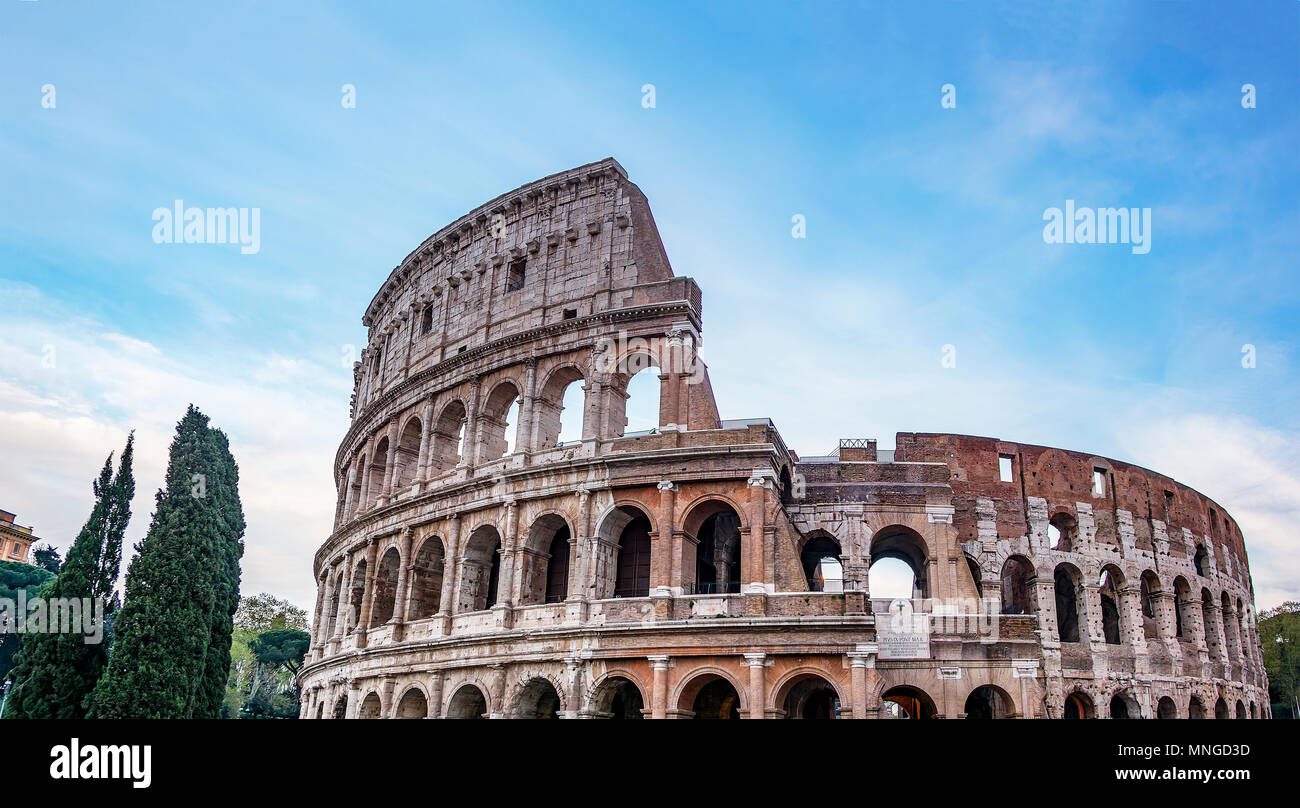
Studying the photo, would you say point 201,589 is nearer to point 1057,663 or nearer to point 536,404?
point 536,404

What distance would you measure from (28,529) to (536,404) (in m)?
63.2

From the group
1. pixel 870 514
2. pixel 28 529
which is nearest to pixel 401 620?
pixel 870 514

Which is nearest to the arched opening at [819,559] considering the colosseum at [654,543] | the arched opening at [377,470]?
the colosseum at [654,543]

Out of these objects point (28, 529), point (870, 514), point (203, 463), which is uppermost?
point (28, 529)

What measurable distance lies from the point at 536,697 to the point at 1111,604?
66.1ft

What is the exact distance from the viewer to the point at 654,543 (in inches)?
823

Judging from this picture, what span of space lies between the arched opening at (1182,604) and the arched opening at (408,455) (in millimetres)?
25227

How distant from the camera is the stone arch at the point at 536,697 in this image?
2105 cm

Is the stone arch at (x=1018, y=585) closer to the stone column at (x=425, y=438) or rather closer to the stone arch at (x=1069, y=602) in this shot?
the stone arch at (x=1069, y=602)

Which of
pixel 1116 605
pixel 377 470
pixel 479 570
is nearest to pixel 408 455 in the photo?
pixel 377 470

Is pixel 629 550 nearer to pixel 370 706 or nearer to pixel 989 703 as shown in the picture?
pixel 370 706

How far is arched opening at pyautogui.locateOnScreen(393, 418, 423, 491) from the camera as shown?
27875mm

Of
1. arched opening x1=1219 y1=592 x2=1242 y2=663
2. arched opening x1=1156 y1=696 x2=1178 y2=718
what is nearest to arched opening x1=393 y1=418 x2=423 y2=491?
arched opening x1=1156 y1=696 x2=1178 y2=718
